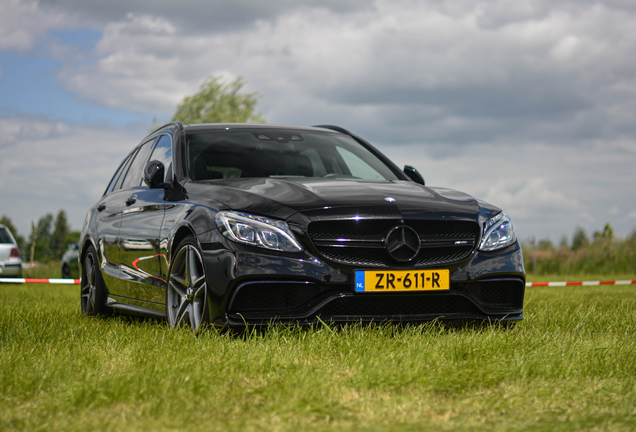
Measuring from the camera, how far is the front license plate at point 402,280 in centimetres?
453

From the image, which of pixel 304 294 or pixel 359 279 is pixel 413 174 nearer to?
pixel 359 279

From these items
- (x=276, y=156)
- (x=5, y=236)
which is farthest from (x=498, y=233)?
(x=5, y=236)

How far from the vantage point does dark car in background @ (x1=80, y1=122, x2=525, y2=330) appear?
14.7 feet

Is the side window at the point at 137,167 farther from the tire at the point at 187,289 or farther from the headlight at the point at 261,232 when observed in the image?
the headlight at the point at 261,232

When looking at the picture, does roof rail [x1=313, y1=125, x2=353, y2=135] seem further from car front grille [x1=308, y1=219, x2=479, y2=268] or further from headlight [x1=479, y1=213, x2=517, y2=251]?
car front grille [x1=308, y1=219, x2=479, y2=268]

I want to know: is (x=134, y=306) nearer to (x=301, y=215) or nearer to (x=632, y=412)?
(x=301, y=215)

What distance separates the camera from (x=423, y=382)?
11.0ft

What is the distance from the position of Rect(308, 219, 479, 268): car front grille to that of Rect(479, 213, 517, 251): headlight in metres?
0.16

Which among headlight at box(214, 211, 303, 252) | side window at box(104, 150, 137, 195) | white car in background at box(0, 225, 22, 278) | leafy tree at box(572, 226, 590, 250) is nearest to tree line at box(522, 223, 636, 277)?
leafy tree at box(572, 226, 590, 250)

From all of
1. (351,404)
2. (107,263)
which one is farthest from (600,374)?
(107,263)

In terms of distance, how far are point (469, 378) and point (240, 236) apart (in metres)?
1.67

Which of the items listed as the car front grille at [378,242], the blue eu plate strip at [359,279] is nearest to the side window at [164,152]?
the car front grille at [378,242]

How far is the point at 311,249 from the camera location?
4492 mm

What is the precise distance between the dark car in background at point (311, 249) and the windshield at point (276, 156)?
0.06 feet
